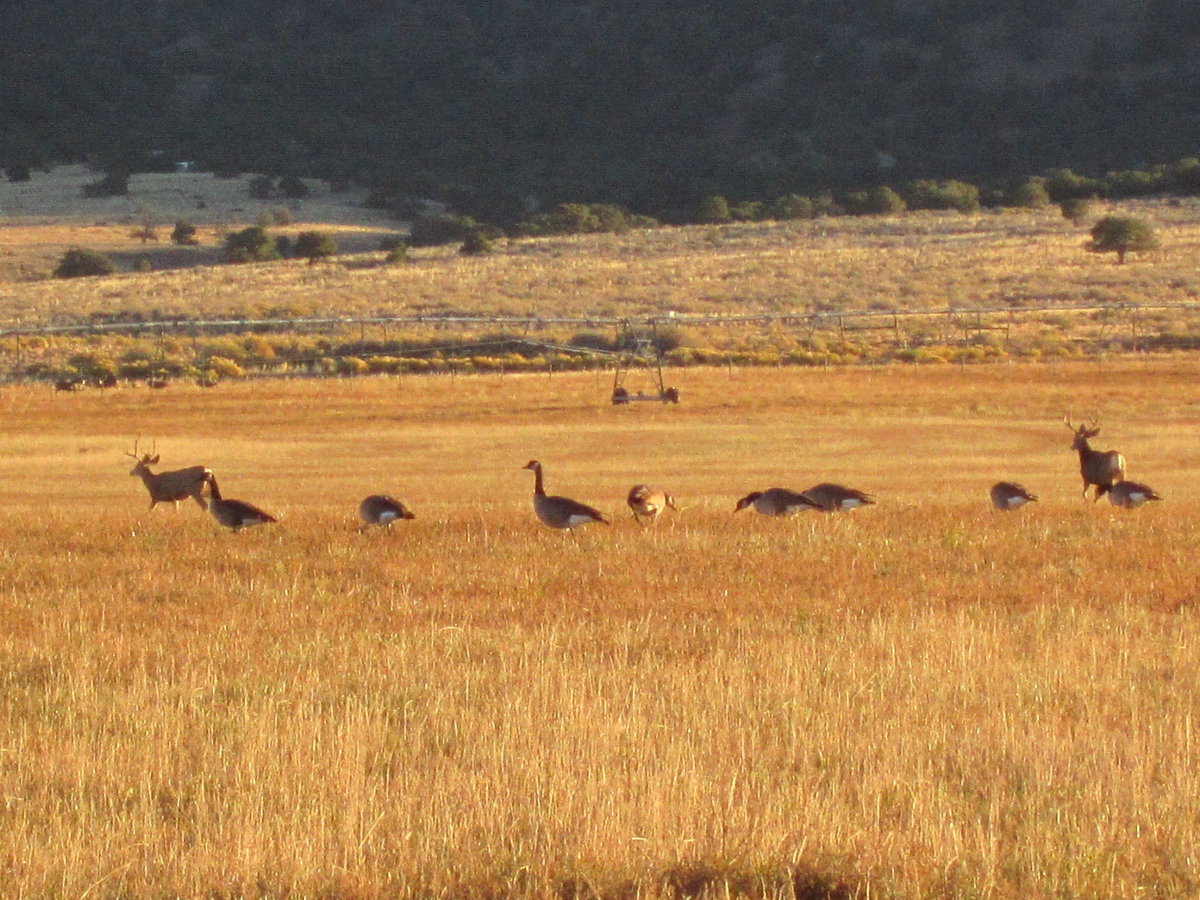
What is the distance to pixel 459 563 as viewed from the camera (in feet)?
40.5

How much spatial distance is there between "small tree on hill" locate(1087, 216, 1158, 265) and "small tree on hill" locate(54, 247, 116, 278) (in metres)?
45.3

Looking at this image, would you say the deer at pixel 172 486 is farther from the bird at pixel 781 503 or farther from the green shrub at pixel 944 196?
the green shrub at pixel 944 196

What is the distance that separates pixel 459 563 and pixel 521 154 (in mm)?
105685

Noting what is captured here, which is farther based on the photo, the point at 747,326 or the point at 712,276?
the point at 712,276

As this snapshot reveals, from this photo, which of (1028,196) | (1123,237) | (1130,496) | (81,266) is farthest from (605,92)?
(1130,496)

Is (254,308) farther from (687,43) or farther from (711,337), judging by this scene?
(687,43)

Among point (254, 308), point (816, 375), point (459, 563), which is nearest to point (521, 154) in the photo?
point (254, 308)

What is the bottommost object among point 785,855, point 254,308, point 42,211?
point 785,855

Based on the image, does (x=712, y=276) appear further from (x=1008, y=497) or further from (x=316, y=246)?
(x=1008, y=497)

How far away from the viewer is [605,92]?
11962 cm

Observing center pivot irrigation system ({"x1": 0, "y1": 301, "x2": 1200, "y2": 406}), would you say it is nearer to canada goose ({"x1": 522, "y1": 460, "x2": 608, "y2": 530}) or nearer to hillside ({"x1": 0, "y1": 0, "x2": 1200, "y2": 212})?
canada goose ({"x1": 522, "y1": 460, "x2": 608, "y2": 530})

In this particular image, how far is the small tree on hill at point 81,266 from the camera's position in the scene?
78.0 metres

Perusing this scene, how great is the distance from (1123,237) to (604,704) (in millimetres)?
64311

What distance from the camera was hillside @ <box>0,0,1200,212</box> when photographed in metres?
108
